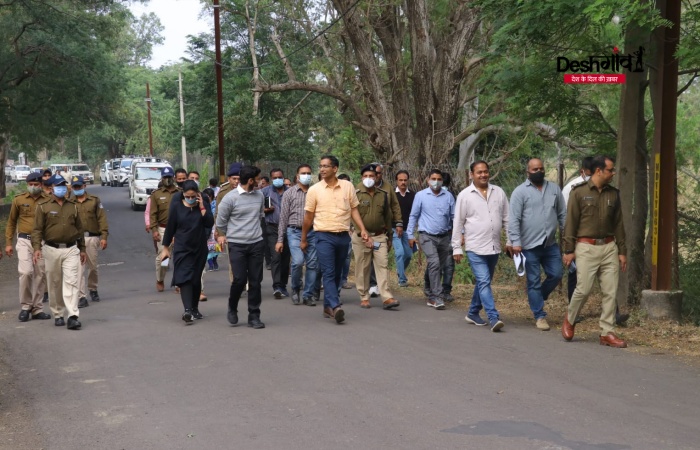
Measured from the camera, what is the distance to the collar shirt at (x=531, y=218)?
423 inches

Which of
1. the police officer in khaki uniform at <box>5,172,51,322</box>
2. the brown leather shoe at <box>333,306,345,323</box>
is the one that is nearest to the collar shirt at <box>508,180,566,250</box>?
the brown leather shoe at <box>333,306,345,323</box>

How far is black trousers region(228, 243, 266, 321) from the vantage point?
11125mm

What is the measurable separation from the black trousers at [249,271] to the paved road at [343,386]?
14.0 inches

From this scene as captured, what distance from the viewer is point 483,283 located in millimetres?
10938

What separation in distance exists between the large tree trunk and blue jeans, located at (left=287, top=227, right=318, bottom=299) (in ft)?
13.6

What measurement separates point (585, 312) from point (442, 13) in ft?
32.8

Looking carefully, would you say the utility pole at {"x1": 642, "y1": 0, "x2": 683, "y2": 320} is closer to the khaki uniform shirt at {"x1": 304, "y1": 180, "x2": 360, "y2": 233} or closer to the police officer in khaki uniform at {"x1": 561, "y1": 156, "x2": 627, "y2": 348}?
the police officer in khaki uniform at {"x1": 561, "y1": 156, "x2": 627, "y2": 348}

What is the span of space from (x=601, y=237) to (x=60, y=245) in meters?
6.55

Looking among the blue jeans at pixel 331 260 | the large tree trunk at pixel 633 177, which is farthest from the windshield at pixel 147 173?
the large tree trunk at pixel 633 177

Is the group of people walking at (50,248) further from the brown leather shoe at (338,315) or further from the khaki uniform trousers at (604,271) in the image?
the khaki uniform trousers at (604,271)

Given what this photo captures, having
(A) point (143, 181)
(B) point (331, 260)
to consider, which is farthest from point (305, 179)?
(A) point (143, 181)

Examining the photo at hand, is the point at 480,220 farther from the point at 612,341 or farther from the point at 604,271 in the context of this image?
the point at 612,341

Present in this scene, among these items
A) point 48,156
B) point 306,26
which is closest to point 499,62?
point 306,26

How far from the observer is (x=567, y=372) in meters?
8.40
